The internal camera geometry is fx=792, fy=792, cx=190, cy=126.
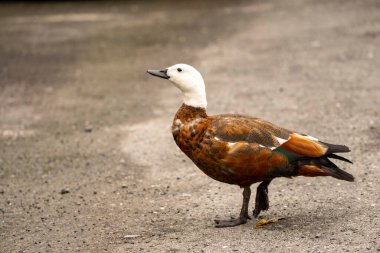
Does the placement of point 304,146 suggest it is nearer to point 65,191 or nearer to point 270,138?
point 270,138

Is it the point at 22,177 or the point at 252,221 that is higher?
the point at 252,221

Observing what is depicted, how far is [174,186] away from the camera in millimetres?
6793

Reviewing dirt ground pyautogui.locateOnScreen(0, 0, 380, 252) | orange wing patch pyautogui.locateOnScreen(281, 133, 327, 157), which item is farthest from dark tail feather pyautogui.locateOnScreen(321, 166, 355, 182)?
dirt ground pyautogui.locateOnScreen(0, 0, 380, 252)

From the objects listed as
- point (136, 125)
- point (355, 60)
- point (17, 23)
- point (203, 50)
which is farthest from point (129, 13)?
point (136, 125)

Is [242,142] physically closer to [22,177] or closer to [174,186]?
[174,186]

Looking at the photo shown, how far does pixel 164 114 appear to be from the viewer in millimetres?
9062

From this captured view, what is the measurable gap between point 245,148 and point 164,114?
374 cm

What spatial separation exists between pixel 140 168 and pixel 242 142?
213 centimetres

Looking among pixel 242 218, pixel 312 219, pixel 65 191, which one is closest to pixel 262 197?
pixel 242 218

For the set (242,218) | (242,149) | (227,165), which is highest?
(242,149)

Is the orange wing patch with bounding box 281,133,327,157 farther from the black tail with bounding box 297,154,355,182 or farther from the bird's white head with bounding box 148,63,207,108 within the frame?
the bird's white head with bounding box 148,63,207,108

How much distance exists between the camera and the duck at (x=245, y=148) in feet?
17.7

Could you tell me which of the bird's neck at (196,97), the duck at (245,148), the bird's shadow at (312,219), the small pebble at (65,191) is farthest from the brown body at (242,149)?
the small pebble at (65,191)

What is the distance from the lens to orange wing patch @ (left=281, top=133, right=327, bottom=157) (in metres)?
5.36
